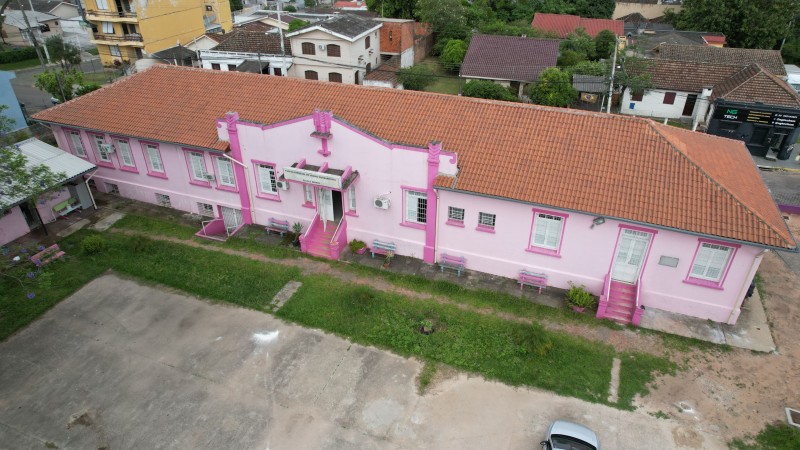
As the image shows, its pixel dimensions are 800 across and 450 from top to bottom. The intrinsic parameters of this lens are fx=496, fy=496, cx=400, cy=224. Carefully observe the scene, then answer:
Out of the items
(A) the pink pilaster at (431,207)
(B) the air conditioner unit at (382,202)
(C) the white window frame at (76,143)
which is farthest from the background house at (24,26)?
(A) the pink pilaster at (431,207)

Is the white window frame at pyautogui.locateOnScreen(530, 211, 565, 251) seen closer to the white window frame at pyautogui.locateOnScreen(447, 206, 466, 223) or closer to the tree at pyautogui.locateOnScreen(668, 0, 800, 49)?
the white window frame at pyautogui.locateOnScreen(447, 206, 466, 223)

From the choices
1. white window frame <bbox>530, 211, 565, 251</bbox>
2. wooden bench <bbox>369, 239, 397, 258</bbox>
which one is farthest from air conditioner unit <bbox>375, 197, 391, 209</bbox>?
white window frame <bbox>530, 211, 565, 251</bbox>

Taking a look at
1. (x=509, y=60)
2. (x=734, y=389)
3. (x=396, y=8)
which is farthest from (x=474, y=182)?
(x=396, y=8)

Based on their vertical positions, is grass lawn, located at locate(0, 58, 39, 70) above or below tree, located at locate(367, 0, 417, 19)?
below

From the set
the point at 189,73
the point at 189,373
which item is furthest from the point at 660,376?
the point at 189,73

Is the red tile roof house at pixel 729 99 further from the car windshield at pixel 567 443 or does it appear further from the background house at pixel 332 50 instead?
the car windshield at pixel 567 443
